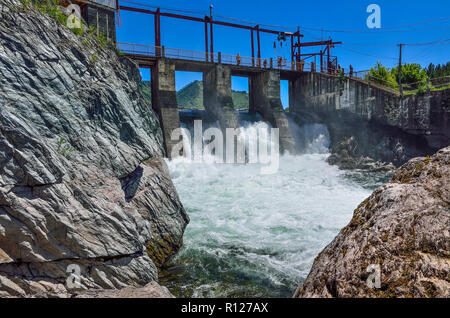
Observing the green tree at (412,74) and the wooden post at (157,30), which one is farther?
the green tree at (412,74)

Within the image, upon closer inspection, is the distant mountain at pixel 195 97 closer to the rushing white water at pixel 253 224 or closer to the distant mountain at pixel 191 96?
the distant mountain at pixel 191 96

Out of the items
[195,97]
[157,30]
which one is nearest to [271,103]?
[157,30]

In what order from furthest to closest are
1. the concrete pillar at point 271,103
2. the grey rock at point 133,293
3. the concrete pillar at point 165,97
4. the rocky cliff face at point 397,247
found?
1. the concrete pillar at point 271,103
2. the concrete pillar at point 165,97
3. the grey rock at point 133,293
4. the rocky cliff face at point 397,247

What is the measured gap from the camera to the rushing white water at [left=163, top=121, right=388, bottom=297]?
7.05 m

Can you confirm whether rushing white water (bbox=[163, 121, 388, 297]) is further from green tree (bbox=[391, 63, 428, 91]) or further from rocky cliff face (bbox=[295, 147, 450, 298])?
green tree (bbox=[391, 63, 428, 91])

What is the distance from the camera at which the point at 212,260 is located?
26.4 feet

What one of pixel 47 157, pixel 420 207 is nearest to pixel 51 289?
pixel 47 157

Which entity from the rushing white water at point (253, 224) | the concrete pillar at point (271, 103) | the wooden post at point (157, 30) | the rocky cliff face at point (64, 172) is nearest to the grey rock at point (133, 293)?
the rocky cliff face at point (64, 172)

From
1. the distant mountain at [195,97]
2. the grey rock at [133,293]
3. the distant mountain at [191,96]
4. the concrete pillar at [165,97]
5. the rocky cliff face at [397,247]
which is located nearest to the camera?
the rocky cliff face at [397,247]

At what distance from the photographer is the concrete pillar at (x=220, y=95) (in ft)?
74.3

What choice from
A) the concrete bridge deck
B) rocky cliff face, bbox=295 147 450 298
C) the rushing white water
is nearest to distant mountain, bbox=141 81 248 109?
the concrete bridge deck

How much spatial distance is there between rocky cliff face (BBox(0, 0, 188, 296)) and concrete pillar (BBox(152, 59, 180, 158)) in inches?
465

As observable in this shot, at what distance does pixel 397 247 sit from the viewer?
2221 millimetres

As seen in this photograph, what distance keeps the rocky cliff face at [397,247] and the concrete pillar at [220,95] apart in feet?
65.4
